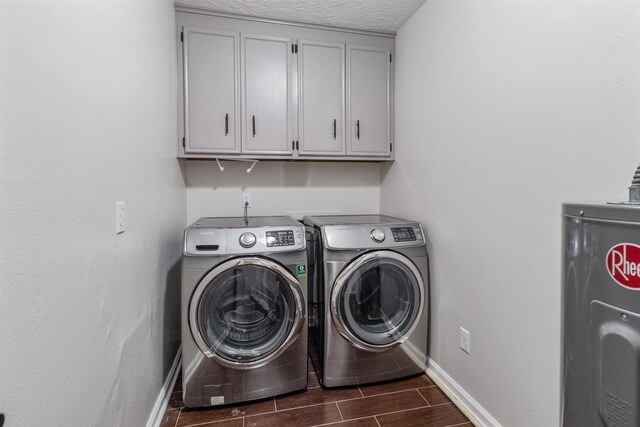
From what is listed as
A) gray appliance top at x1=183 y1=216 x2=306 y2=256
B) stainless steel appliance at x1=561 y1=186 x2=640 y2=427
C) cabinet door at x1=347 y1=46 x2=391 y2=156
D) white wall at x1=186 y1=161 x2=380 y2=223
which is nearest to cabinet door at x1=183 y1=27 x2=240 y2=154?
white wall at x1=186 y1=161 x2=380 y2=223

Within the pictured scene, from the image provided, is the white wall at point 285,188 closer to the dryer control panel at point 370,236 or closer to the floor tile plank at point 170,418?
the dryer control panel at point 370,236

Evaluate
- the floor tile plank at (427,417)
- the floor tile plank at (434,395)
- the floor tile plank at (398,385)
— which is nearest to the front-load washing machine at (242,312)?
the floor tile plank at (398,385)

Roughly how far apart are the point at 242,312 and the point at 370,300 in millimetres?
777

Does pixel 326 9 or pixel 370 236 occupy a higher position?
pixel 326 9

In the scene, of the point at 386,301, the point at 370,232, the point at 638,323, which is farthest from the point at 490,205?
the point at 638,323

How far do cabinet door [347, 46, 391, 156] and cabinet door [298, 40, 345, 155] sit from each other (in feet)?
0.26

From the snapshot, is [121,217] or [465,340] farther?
[465,340]

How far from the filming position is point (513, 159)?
4.68ft

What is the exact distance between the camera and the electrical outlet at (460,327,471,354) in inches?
68.8

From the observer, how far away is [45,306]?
2.47 ft

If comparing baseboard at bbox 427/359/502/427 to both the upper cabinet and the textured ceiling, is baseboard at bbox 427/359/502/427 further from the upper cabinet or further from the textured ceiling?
the textured ceiling

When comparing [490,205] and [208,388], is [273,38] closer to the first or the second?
[490,205]

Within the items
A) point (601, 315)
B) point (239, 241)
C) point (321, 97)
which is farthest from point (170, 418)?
point (321, 97)

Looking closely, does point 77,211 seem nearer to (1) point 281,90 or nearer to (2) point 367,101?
(1) point 281,90
